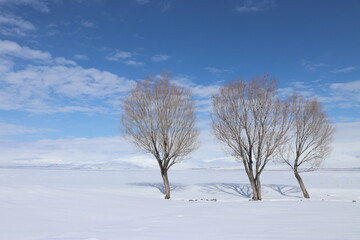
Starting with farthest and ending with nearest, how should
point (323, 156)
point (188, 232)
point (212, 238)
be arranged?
1. point (323, 156)
2. point (188, 232)
3. point (212, 238)

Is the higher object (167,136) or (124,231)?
(167,136)

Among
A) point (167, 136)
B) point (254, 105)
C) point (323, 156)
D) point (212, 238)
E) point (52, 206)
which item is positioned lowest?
point (212, 238)

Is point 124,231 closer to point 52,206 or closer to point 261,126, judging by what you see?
point 52,206

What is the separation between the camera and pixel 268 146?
22.1 m

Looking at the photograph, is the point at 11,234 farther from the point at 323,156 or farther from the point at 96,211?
the point at 323,156

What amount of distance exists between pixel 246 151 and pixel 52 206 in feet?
51.4

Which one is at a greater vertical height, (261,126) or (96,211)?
(261,126)

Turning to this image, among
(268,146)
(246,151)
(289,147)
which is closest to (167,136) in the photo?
(246,151)

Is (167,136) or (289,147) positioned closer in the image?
(167,136)

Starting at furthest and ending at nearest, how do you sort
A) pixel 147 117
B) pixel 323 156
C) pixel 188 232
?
pixel 323 156 → pixel 147 117 → pixel 188 232

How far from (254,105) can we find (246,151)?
3836 mm

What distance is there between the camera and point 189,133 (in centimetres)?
2373

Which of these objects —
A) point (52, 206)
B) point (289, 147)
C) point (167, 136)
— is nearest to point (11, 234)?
point (52, 206)

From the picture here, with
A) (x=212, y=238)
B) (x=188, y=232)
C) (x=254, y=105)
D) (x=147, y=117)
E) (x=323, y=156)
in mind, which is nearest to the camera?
(x=212, y=238)
